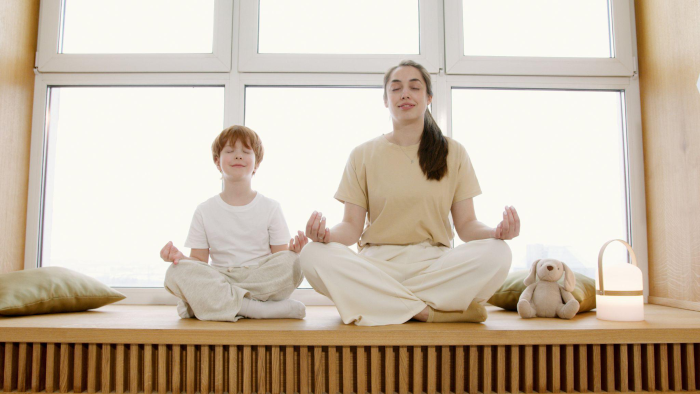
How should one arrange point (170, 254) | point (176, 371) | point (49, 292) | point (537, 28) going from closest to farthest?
point (176, 371) < point (170, 254) < point (49, 292) < point (537, 28)

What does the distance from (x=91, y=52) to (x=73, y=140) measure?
42 cm

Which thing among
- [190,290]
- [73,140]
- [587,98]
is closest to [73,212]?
[73,140]

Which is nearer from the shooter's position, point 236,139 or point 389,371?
point 389,371

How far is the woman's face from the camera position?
5.53 ft

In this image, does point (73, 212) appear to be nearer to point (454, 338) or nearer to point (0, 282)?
point (0, 282)

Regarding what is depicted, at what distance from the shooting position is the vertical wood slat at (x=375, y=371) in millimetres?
1236

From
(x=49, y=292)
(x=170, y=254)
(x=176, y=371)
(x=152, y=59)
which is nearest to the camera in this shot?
(x=176, y=371)

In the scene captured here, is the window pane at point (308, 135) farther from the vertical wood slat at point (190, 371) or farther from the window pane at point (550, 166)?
the vertical wood slat at point (190, 371)

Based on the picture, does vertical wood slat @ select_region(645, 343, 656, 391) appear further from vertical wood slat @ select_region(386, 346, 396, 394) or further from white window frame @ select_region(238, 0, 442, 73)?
white window frame @ select_region(238, 0, 442, 73)

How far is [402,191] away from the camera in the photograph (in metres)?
1.68

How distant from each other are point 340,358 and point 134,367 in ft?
1.70

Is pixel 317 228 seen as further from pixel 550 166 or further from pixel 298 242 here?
pixel 550 166

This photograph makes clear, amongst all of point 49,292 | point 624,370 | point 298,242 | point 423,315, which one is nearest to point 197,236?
point 298,242

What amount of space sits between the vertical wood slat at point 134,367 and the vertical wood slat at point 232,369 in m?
0.23
